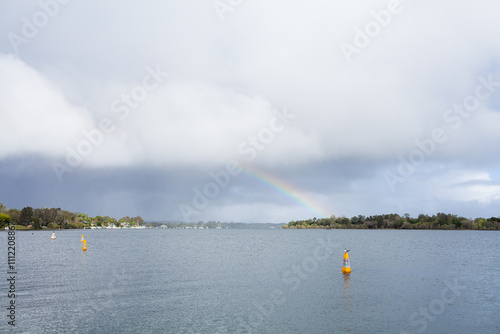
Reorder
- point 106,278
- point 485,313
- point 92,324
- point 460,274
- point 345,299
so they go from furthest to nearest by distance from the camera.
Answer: point 460,274
point 106,278
point 345,299
point 485,313
point 92,324

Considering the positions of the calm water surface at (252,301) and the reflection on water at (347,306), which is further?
the reflection on water at (347,306)

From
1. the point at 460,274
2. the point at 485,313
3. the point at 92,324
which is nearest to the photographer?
the point at 92,324

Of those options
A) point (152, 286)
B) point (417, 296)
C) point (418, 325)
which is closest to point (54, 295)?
point (152, 286)

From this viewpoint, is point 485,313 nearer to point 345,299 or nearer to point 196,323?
point 345,299

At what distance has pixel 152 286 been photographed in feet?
140

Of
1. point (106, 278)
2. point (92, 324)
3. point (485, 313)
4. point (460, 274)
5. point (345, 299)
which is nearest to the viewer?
point (92, 324)

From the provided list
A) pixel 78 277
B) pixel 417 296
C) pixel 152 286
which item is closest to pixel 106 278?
pixel 78 277

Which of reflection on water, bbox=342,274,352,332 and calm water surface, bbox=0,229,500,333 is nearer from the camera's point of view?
calm water surface, bbox=0,229,500,333

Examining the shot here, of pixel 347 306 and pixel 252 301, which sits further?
pixel 252 301

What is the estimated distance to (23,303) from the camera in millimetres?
33188

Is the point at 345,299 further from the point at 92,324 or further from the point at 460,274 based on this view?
the point at 460,274

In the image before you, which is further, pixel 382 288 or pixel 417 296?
pixel 382 288

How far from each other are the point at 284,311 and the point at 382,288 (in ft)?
51.8

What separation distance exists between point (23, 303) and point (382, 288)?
35366 mm
